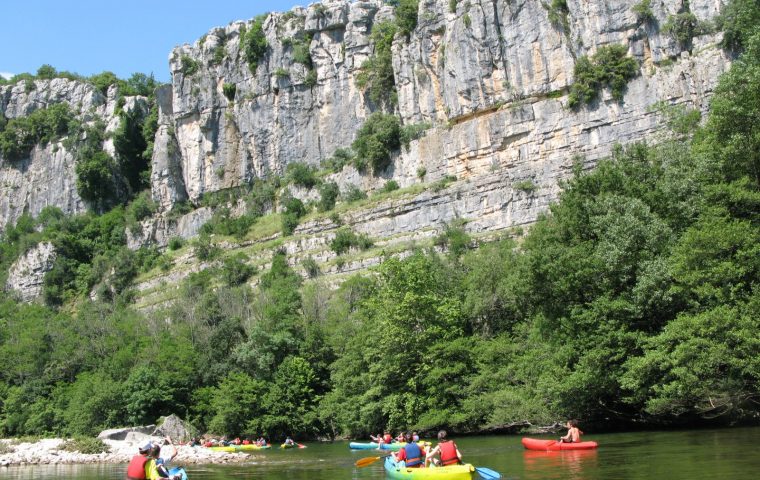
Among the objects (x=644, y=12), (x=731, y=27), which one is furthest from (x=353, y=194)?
(x=731, y=27)

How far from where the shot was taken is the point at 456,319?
4106 centimetres

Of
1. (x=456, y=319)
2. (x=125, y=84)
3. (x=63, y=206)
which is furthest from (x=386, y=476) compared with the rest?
(x=125, y=84)

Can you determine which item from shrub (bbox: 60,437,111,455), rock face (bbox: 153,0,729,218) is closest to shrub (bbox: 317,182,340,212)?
rock face (bbox: 153,0,729,218)

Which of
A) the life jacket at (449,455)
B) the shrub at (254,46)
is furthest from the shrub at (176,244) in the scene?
the life jacket at (449,455)

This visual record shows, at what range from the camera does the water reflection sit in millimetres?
20609

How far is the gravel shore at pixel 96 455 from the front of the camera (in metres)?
35.8

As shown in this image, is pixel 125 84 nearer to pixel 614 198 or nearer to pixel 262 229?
pixel 262 229

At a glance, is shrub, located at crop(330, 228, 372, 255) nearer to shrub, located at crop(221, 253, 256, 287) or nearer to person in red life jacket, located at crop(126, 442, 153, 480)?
shrub, located at crop(221, 253, 256, 287)

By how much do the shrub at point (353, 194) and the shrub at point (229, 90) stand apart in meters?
22.3

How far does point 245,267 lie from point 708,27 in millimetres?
46234

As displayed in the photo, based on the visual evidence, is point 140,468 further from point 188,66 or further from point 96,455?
point 188,66

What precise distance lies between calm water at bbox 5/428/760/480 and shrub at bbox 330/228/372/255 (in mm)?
36717

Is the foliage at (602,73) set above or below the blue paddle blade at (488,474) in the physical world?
above

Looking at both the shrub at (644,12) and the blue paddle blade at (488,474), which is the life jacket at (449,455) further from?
the shrub at (644,12)
